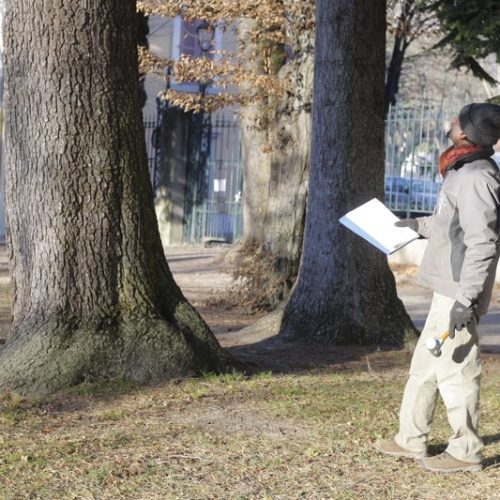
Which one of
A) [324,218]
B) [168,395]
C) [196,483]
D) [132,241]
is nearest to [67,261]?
[132,241]

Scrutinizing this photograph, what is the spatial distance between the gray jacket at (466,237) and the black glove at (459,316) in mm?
31

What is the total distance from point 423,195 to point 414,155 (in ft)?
2.32

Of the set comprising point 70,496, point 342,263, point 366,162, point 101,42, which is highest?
point 101,42

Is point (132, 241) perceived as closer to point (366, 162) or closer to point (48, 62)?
point (48, 62)

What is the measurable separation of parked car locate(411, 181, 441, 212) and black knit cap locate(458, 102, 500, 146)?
534 inches

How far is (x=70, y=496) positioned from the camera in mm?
5203

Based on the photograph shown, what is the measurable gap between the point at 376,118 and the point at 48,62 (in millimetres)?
3400

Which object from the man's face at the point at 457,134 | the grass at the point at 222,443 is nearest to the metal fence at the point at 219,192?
the grass at the point at 222,443

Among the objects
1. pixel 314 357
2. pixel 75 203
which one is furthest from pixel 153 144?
pixel 75 203

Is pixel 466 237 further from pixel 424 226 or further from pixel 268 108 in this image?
pixel 268 108

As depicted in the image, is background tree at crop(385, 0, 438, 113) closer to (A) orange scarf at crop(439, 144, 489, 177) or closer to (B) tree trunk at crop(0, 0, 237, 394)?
(B) tree trunk at crop(0, 0, 237, 394)

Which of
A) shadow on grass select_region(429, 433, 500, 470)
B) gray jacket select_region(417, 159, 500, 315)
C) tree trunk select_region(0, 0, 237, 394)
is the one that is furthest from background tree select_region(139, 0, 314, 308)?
gray jacket select_region(417, 159, 500, 315)

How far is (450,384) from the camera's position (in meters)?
5.58

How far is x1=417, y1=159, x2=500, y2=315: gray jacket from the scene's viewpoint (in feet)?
17.3
